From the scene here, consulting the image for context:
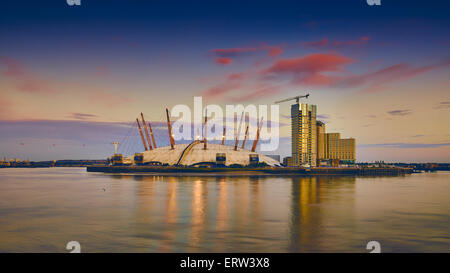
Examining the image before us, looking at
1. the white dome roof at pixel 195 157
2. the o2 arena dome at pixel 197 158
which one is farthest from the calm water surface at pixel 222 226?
→ the white dome roof at pixel 195 157

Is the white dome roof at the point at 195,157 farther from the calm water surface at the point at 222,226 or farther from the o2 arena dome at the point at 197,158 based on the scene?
the calm water surface at the point at 222,226

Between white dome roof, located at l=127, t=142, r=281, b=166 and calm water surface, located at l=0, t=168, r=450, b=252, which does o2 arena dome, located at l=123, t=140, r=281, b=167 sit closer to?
white dome roof, located at l=127, t=142, r=281, b=166

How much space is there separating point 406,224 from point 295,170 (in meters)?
141

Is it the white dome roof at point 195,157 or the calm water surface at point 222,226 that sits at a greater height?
the white dome roof at point 195,157

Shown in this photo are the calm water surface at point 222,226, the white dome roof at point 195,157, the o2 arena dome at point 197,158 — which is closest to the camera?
→ the calm water surface at point 222,226

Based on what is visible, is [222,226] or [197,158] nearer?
[222,226]

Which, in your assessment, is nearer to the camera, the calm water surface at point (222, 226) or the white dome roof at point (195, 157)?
the calm water surface at point (222, 226)

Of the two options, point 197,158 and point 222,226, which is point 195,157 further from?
point 222,226

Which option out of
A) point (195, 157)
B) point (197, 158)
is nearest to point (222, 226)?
point (197, 158)

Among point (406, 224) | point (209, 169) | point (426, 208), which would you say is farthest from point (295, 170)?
point (406, 224)

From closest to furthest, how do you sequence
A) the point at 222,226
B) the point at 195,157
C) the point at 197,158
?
the point at 222,226 → the point at 197,158 → the point at 195,157

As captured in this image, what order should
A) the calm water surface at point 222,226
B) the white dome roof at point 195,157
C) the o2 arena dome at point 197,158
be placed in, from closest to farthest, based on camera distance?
the calm water surface at point 222,226
the o2 arena dome at point 197,158
the white dome roof at point 195,157

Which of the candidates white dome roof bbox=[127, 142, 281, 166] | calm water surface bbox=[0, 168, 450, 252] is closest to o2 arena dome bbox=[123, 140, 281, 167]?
white dome roof bbox=[127, 142, 281, 166]

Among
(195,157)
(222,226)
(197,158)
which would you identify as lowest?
(222,226)
